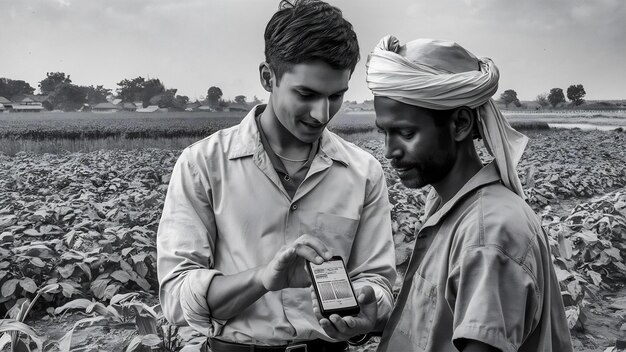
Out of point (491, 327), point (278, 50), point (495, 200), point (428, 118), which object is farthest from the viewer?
point (278, 50)

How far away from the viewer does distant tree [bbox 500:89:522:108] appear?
411cm

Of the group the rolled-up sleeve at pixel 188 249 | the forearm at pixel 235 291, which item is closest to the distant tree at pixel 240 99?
the rolled-up sleeve at pixel 188 249

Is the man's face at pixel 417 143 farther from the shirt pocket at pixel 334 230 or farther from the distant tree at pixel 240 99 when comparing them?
the distant tree at pixel 240 99

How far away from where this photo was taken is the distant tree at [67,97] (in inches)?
131

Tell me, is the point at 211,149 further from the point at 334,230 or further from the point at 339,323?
the point at 339,323

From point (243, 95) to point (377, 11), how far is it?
3.43 feet

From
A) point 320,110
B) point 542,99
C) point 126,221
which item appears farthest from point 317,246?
point 542,99

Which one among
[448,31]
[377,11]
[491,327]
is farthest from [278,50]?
[448,31]

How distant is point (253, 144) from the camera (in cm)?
A: 146

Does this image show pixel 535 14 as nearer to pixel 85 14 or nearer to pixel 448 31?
pixel 448 31

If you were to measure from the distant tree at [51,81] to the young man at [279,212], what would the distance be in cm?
220

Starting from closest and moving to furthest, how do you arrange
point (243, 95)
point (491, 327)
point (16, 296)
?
1. point (491, 327)
2. point (16, 296)
3. point (243, 95)

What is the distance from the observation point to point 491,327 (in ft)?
2.92

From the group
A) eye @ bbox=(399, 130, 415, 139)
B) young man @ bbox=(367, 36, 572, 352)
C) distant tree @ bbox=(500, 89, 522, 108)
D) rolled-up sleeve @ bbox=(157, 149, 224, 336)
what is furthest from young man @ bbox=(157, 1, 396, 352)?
distant tree @ bbox=(500, 89, 522, 108)
